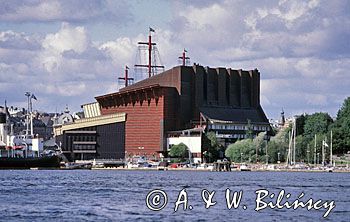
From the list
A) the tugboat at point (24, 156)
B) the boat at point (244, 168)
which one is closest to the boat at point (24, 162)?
the tugboat at point (24, 156)

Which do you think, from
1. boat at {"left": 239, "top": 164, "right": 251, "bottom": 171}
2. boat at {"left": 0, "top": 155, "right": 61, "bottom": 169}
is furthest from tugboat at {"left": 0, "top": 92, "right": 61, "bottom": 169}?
boat at {"left": 239, "top": 164, "right": 251, "bottom": 171}

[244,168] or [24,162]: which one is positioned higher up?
[24,162]

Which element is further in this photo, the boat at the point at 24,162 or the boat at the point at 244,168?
the boat at the point at 244,168

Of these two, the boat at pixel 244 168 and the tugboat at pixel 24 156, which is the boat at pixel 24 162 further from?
the boat at pixel 244 168

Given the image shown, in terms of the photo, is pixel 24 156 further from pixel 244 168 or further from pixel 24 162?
pixel 244 168

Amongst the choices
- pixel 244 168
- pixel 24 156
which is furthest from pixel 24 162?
pixel 244 168

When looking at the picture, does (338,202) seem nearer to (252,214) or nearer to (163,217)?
(252,214)

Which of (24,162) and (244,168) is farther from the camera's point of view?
(244,168)

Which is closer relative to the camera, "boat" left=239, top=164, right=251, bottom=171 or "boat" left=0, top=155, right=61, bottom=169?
"boat" left=0, top=155, right=61, bottom=169

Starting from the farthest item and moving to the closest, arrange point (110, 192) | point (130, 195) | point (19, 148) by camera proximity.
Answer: point (19, 148)
point (110, 192)
point (130, 195)

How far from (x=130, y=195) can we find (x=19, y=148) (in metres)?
111

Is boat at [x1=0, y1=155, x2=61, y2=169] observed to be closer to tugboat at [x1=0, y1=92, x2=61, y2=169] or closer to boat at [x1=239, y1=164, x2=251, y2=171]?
tugboat at [x1=0, y1=92, x2=61, y2=169]

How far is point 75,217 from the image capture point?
197 ft

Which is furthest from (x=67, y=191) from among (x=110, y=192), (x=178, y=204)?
(x=178, y=204)
